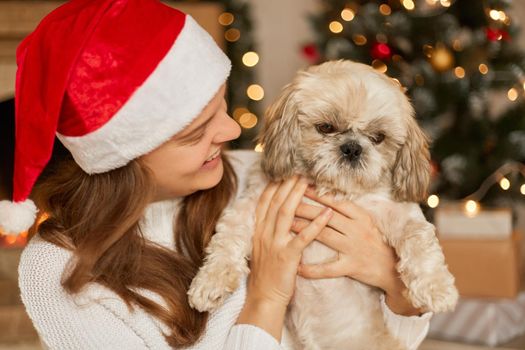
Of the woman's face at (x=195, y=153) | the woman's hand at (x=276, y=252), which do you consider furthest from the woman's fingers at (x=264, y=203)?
the woman's face at (x=195, y=153)

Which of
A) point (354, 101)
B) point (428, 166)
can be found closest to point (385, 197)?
point (428, 166)

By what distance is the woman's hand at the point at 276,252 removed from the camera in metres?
2.03

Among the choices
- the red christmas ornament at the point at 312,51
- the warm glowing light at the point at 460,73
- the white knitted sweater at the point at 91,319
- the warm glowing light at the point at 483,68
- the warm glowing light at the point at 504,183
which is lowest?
the warm glowing light at the point at 504,183

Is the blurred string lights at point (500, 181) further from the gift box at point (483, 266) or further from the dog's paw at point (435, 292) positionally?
the dog's paw at point (435, 292)

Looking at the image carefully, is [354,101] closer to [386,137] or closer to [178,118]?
[386,137]

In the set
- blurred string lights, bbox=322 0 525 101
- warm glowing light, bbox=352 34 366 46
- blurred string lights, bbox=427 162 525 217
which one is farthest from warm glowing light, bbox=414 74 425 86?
blurred string lights, bbox=427 162 525 217

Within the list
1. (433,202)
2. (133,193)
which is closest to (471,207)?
(433,202)

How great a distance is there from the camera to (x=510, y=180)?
4.55 m

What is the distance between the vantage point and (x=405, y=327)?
217 cm

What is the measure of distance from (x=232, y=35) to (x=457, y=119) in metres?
1.83

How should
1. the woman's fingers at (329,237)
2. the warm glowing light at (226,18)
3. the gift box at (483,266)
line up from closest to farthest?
1. the woman's fingers at (329,237)
2. the gift box at (483,266)
3. the warm glowing light at (226,18)

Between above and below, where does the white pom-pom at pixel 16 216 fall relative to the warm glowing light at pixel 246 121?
above

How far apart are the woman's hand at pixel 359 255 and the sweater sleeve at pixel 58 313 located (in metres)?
0.62

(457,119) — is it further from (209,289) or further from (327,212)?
(209,289)
